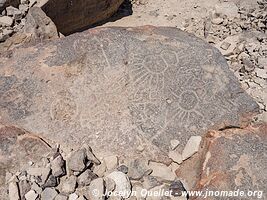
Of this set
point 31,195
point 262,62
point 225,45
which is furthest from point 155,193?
point 225,45

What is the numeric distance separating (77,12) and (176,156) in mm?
3082

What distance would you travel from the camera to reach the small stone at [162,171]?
Result: 272 centimetres

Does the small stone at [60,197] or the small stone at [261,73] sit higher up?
the small stone at [60,197]

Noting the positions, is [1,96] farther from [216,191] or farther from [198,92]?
[216,191]

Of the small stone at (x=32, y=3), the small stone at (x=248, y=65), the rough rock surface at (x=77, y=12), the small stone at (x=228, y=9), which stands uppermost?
the small stone at (x=32, y=3)

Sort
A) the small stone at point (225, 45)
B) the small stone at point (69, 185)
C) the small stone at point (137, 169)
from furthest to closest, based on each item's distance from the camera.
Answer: the small stone at point (225, 45) → the small stone at point (137, 169) → the small stone at point (69, 185)

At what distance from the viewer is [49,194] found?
8.32 ft

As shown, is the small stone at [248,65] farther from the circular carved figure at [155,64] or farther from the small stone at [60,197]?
the small stone at [60,197]

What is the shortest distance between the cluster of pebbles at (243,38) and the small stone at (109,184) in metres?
1.56

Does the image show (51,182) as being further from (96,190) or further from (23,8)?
(23,8)

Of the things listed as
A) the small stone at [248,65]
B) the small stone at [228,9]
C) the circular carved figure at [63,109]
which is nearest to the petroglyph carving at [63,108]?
the circular carved figure at [63,109]

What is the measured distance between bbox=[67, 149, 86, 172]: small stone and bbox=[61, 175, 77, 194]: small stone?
0.07 m

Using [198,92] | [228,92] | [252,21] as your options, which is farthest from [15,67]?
[252,21]

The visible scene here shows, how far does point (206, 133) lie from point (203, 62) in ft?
2.49
